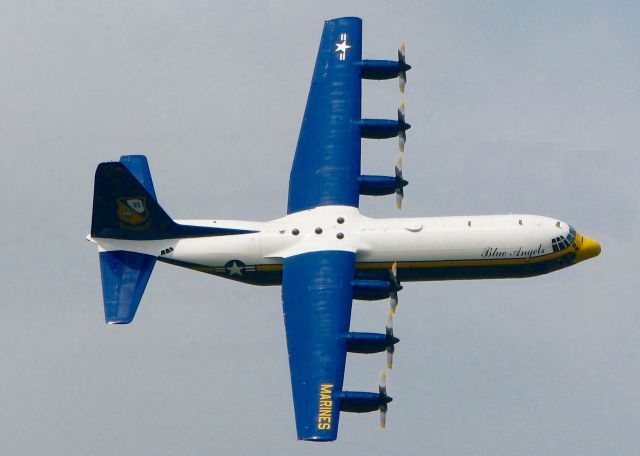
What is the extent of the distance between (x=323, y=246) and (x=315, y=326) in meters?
5.22

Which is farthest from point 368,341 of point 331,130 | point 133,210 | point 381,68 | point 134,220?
point 381,68

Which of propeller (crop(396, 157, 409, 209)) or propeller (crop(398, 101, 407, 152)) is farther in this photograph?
propeller (crop(398, 101, 407, 152))

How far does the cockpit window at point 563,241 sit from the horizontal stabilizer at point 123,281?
22329 millimetres

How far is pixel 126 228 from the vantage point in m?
110

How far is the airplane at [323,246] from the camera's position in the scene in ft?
347

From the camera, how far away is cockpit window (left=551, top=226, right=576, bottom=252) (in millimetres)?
108000

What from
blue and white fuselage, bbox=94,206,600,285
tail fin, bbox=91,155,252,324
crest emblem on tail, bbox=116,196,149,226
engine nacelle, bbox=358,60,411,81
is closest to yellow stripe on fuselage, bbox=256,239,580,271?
blue and white fuselage, bbox=94,206,600,285

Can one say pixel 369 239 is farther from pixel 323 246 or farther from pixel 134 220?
pixel 134 220

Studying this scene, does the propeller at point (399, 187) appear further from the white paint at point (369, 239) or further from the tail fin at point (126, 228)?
the tail fin at point (126, 228)

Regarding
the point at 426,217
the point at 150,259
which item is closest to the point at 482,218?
the point at 426,217

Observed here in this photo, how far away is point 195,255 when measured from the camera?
358 feet

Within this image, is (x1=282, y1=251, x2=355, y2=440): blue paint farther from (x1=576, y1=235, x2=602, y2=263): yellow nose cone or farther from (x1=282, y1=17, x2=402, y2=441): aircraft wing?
(x1=576, y1=235, x2=602, y2=263): yellow nose cone

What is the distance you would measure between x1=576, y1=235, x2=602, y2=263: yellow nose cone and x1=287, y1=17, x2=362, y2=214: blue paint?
505 inches

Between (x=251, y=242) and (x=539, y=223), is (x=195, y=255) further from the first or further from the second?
(x=539, y=223)
